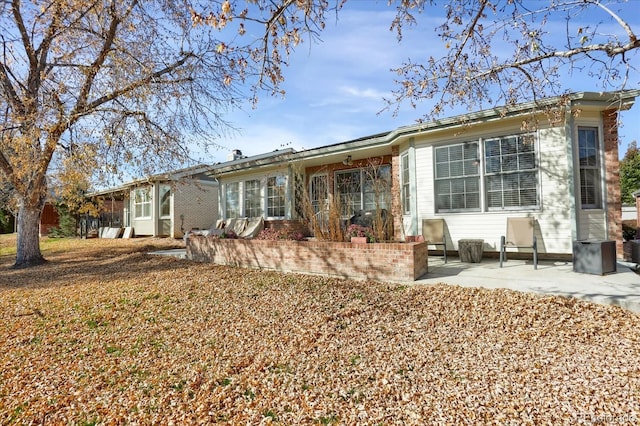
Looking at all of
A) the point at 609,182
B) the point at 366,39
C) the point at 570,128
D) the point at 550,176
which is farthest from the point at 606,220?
the point at 366,39

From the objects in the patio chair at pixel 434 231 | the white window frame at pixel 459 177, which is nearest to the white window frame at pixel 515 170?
the white window frame at pixel 459 177

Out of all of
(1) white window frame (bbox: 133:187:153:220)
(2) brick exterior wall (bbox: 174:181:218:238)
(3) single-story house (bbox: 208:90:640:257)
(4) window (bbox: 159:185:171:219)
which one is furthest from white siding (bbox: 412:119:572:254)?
(1) white window frame (bbox: 133:187:153:220)

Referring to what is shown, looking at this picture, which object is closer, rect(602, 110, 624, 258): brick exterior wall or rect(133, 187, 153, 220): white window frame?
rect(602, 110, 624, 258): brick exterior wall

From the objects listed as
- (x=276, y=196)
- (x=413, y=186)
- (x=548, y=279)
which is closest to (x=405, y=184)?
(x=413, y=186)

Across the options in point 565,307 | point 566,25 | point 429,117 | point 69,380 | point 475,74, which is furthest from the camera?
point 429,117

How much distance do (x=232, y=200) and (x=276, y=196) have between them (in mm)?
2593

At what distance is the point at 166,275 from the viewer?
6957 mm

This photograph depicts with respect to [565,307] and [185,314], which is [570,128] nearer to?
[565,307]

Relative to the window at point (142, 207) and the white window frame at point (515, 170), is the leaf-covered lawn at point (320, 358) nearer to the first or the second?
the white window frame at point (515, 170)

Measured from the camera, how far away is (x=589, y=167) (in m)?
6.75

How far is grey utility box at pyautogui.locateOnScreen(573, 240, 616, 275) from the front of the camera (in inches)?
212

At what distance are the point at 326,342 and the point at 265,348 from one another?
24.5 inches

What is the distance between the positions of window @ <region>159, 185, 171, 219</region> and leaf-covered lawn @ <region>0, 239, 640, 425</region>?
11.7 m

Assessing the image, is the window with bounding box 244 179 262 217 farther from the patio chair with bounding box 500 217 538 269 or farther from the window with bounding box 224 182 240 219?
the patio chair with bounding box 500 217 538 269
